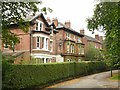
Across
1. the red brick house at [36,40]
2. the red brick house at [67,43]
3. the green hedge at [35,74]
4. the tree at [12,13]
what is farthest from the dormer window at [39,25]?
the tree at [12,13]

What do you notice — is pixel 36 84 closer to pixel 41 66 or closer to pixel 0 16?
pixel 41 66

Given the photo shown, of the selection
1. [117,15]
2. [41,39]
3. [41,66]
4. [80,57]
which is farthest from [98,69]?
[117,15]

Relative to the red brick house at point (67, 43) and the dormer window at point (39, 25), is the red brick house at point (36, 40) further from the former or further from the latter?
the red brick house at point (67, 43)

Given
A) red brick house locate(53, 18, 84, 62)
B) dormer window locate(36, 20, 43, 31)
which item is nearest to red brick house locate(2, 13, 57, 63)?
dormer window locate(36, 20, 43, 31)

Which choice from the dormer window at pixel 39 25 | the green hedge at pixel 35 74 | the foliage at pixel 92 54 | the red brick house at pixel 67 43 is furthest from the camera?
the foliage at pixel 92 54

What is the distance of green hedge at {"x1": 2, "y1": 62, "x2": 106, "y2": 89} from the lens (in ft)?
58.9

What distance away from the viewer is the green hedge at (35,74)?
706 inches

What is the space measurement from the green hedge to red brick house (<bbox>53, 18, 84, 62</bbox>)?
12177 millimetres

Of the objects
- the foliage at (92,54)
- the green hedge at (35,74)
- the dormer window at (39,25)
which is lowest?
the green hedge at (35,74)

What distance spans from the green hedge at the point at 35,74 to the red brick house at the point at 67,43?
12.2 meters

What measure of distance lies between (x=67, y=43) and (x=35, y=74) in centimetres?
2718

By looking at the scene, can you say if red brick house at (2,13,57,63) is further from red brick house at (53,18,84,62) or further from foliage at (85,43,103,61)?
foliage at (85,43,103,61)

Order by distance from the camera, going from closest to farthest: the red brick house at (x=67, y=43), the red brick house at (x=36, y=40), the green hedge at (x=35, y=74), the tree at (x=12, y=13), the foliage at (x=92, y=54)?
the tree at (x=12, y=13) → the green hedge at (x=35, y=74) → the red brick house at (x=36, y=40) → the red brick house at (x=67, y=43) → the foliage at (x=92, y=54)

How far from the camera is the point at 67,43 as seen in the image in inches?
1916
